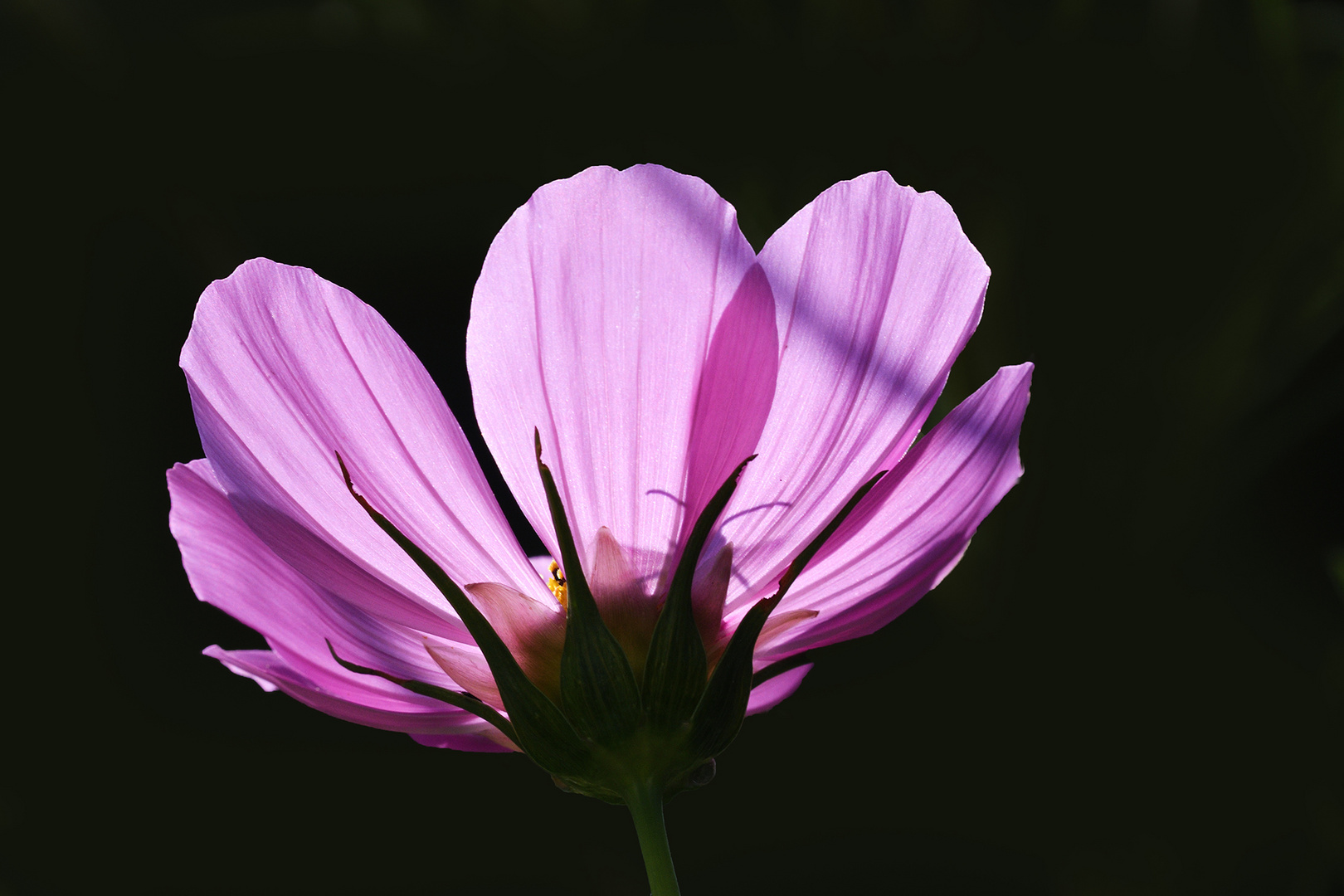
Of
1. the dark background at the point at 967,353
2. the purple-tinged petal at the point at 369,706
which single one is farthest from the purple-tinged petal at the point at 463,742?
the dark background at the point at 967,353

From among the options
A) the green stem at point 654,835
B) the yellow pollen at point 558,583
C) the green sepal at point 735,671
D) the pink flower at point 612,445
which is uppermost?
the pink flower at point 612,445

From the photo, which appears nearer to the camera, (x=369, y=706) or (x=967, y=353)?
(x=369, y=706)

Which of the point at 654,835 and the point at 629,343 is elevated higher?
the point at 629,343

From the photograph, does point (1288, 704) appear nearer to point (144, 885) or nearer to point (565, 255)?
point (565, 255)

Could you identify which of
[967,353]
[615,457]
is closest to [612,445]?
[615,457]

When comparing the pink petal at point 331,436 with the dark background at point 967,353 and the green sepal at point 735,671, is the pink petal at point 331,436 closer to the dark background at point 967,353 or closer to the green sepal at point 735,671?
the green sepal at point 735,671

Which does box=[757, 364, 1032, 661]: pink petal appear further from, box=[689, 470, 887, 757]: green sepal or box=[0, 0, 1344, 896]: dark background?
box=[0, 0, 1344, 896]: dark background

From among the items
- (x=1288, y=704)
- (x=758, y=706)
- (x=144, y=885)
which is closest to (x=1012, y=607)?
(x=1288, y=704)

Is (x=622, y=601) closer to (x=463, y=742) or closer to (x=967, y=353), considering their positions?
(x=463, y=742)
